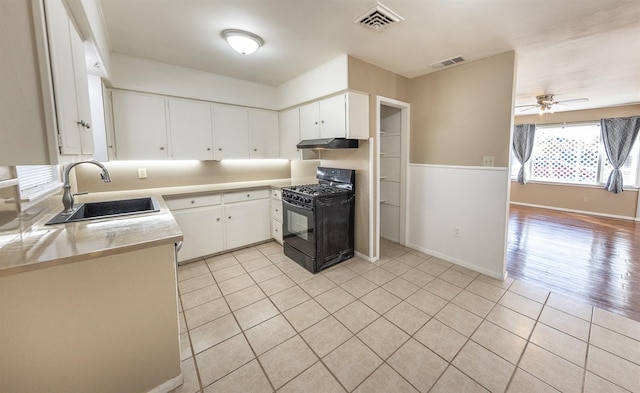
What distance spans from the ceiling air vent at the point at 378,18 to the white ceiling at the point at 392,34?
0.05m

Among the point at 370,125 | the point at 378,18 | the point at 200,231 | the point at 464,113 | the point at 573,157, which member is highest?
the point at 378,18

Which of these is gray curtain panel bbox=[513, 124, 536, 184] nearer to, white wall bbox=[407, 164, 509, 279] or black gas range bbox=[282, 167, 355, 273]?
white wall bbox=[407, 164, 509, 279]

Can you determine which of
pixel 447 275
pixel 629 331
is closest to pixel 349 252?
pixel 447 275

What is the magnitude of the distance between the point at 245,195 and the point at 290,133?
1.19 m

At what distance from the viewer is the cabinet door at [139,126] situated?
2.94 metres

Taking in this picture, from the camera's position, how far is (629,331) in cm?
205

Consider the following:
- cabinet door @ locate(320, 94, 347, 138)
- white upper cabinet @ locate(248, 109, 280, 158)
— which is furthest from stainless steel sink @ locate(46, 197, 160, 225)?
cabinet door @ locate(320, 94, 347, 138)

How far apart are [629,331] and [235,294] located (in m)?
3.40

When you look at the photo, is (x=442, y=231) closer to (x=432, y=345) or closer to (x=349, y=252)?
(x=349, y=252)

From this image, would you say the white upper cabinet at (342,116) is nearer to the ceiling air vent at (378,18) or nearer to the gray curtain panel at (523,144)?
the ceiling air vent at (378,18)

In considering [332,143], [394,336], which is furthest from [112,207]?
[394,336]

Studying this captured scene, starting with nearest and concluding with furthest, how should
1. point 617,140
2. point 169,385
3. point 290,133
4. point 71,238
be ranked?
point 71,238 → point 169,385 → point 290,133 → point 617,140

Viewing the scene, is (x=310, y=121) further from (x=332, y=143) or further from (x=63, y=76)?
(x=63, y=76)

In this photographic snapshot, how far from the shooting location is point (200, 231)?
10.9 feet
